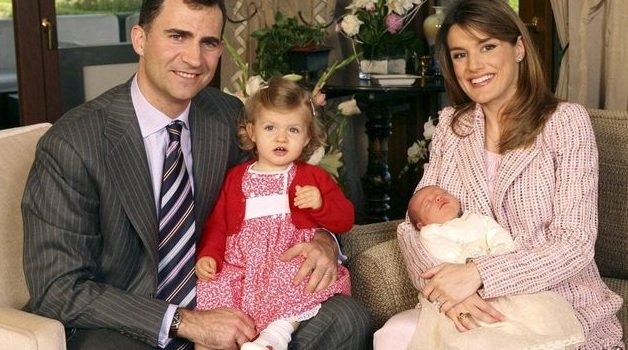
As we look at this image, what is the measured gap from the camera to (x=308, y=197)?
2686 mm

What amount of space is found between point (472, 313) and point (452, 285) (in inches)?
3.1

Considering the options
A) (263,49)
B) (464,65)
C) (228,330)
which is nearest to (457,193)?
(464,65)

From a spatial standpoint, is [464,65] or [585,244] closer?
[585,244]

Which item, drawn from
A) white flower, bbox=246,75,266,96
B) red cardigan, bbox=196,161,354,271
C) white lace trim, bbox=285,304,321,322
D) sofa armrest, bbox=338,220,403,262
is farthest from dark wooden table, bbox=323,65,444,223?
white lace trim, bbox=285,304,321,322

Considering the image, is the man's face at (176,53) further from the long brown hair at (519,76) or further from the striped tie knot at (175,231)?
the long brown hair at (519,76)

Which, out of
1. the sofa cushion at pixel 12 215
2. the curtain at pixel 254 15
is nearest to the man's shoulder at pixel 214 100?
the sofa cushion at pixel 12 215

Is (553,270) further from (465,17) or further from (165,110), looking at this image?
(165,110)

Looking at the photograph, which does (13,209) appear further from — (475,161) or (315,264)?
(475,161)

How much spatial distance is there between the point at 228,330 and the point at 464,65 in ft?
2.85

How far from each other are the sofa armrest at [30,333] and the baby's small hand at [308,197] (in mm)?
678

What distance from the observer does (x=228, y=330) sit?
2.53 m

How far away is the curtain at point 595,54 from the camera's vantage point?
143 inches

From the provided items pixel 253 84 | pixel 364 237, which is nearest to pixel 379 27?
pixel 253 84

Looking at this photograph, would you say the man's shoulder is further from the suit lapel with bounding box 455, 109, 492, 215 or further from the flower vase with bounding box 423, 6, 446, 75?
the flower vase with bounding box 423, 6, 446, 75
